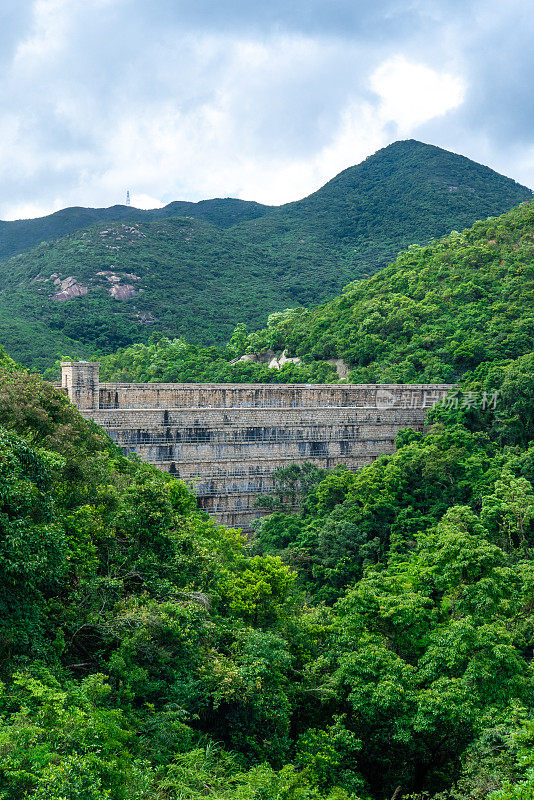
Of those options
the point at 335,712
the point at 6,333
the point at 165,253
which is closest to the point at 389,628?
the point at 335,712

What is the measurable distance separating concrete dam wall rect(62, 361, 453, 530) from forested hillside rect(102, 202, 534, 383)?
8.62 ft

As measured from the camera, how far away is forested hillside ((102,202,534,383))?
35562 millimetres

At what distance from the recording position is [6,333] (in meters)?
52.1

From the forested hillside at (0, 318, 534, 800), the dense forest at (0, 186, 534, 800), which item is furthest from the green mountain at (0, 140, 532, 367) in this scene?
the forested hillside at (0, 318, 534, 800)

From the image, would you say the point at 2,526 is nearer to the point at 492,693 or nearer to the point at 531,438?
the point at 492,693

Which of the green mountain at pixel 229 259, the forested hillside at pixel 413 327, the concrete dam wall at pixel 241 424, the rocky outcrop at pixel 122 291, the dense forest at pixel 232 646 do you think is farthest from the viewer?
the rocky outcrop at pixel 122 291

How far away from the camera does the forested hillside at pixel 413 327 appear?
117 feet

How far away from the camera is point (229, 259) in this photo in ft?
262

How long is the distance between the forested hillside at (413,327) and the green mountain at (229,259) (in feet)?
40.2

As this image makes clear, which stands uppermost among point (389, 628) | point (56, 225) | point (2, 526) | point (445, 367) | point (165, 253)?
point (56, 225)

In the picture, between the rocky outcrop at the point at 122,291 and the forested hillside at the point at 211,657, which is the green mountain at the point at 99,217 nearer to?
the rocky outcrop at the point at 122,291

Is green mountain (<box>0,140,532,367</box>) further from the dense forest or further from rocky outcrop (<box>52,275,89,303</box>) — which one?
the dense forest

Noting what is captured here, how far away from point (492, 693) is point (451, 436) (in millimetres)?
16007

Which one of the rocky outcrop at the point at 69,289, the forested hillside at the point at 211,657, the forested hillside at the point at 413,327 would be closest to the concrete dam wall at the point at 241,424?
the forested hillside at the point at 413,327
